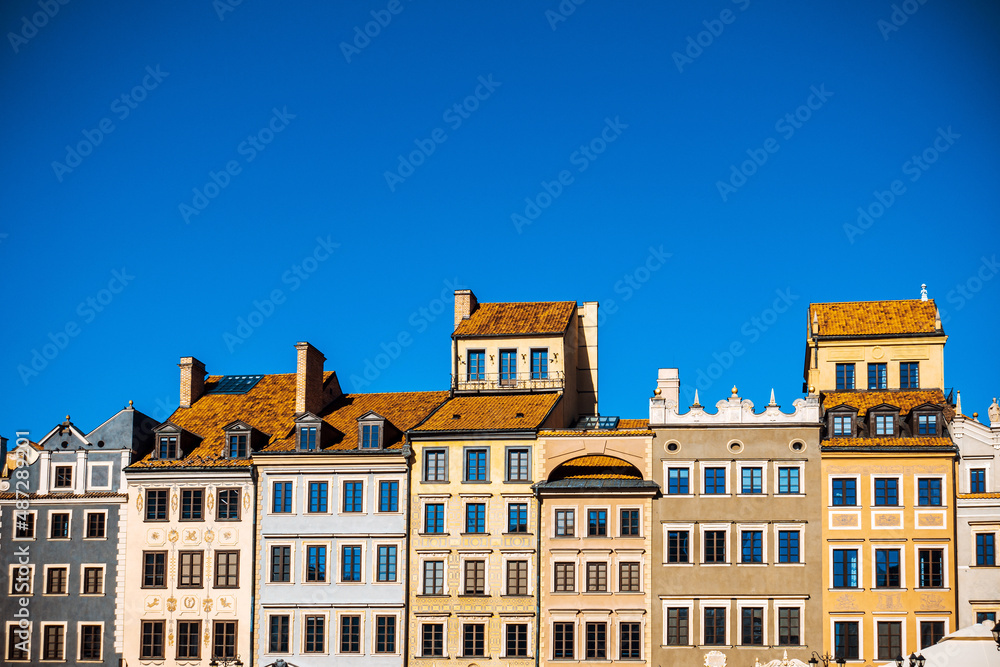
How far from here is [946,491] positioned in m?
66.4

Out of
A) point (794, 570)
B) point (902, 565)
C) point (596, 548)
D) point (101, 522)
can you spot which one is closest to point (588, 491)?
point (596, 548)

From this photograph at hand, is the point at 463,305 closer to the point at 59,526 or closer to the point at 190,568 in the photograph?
the point at 190,568

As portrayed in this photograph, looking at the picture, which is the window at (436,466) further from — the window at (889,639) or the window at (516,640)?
the window at (889,639)

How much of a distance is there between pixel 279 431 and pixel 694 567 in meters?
21.7

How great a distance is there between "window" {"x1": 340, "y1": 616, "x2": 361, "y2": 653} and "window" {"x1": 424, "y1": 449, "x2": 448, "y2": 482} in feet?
24.2

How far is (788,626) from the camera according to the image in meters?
66.2

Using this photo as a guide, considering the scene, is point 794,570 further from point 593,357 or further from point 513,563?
point 593,357

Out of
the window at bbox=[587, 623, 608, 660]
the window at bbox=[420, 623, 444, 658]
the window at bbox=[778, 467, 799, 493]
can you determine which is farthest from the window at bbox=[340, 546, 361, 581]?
the window at bbox=[778, 467, 799, 493]

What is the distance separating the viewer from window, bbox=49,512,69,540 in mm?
72438

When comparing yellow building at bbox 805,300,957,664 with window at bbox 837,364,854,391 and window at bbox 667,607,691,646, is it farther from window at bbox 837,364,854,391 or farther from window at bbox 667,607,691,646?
window at bbox 667,607,691,646

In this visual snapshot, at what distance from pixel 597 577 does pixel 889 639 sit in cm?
1317

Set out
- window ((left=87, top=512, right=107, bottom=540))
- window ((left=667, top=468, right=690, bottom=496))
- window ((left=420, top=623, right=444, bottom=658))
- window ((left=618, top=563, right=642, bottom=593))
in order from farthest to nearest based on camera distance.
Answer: window ((left=87, top=512, right=107, bottom=540)), window ((left=420, top=623, right=444, bottom=658)), window ((left=667, top=468, right=690, bottom=496)), window ((left=618, top=563, right=642, bottom=593))

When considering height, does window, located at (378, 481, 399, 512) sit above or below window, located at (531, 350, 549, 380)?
below

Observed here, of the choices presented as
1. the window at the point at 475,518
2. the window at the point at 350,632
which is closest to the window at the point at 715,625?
the window at the point at 475,518
